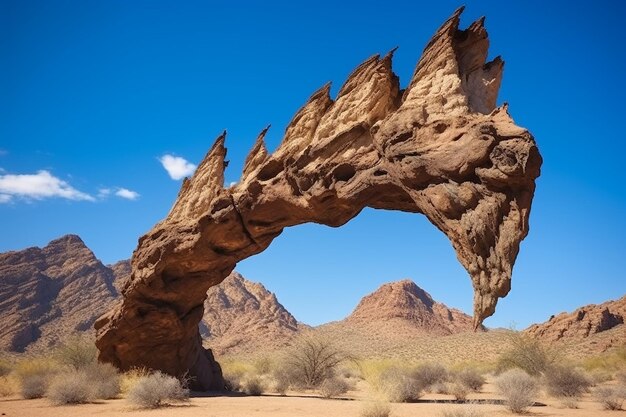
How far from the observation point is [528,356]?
23734mm

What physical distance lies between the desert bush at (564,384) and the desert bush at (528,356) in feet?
12.6

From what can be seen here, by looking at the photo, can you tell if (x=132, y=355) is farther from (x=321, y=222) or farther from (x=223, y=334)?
(x=223, y=334)

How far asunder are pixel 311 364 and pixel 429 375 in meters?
6.31

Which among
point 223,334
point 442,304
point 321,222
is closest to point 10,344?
point 223,334

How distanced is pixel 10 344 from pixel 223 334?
33.0m

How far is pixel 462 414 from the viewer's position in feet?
30.5

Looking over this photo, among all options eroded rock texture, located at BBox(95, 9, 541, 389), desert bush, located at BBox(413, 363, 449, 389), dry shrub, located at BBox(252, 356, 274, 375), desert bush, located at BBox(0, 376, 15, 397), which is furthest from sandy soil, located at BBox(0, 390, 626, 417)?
dry shrub, located at BBox(252, 356, 274, 375)

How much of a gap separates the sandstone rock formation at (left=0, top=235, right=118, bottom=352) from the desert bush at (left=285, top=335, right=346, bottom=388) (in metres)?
45.8

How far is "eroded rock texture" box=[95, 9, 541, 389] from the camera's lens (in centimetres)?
913

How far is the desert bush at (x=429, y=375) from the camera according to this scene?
74.3ft

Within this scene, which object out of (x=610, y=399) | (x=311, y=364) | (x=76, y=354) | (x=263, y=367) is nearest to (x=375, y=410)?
(x=610, y=399)

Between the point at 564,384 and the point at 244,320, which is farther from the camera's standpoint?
the point at 244,320

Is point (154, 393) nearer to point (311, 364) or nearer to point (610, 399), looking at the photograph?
point (311, 364)

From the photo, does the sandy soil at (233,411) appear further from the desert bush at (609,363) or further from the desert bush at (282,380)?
the desert bush at (609,363)
